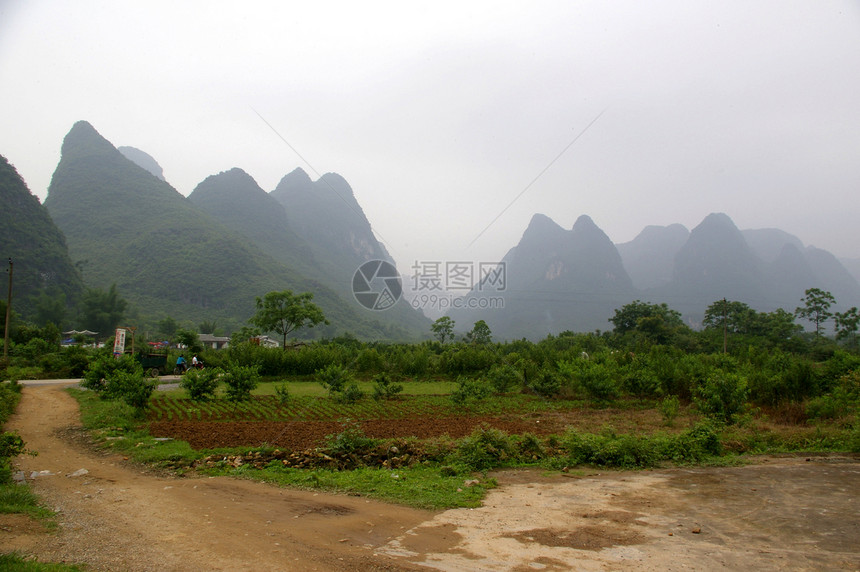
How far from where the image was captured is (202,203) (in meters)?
122

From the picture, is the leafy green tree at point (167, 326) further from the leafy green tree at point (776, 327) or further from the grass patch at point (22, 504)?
the leafy green tree at point (776, 327)

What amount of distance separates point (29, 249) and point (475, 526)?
74.7 m

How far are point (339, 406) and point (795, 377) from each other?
13569 mm

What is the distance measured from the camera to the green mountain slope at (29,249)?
54938 mm

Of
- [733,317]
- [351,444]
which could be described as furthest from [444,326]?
[351,444]

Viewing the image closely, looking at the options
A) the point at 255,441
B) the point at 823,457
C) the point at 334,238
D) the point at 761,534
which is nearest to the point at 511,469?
the point at 761,534

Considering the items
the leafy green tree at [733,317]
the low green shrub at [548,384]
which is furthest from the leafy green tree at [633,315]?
the low green shrub at [548,384]

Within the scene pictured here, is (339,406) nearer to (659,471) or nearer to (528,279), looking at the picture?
(659,471)

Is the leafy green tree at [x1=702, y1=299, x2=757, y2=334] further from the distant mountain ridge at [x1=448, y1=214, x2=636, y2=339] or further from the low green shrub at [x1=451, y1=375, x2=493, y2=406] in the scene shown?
the distant mountain ridge at [x1=448, y1=214, x2=636, y2=339]

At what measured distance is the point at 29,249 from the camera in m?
58.3

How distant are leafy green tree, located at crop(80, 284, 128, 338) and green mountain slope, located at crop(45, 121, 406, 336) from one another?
10.2 metres

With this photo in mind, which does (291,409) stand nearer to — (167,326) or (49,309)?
(167,326)

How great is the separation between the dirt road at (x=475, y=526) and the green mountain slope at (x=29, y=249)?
62.4 m

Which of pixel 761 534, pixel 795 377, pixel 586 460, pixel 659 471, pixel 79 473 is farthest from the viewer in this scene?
pixel 795 377
